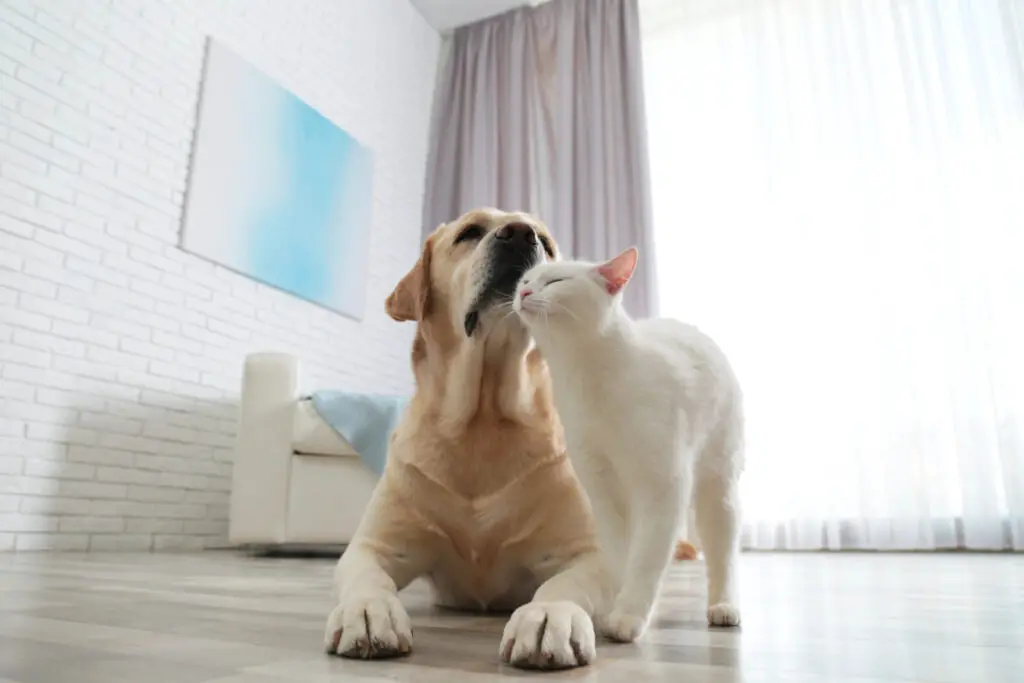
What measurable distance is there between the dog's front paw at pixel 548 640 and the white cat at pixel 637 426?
0.39ft

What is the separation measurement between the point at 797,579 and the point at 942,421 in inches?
70.1

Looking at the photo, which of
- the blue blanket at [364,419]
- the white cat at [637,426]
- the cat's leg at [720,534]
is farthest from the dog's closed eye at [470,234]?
the blue blanket at [364,419]

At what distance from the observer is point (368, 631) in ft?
2.38

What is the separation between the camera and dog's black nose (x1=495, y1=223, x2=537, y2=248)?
1184 mm

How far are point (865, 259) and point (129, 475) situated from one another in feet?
11.1

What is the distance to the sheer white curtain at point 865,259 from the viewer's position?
9.93 feet

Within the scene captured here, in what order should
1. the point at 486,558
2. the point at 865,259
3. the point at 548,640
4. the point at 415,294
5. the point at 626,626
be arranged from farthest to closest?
the point at 865,259
the point at 415,294
the point at 486,558
the point at 626,626
the point at 548,640

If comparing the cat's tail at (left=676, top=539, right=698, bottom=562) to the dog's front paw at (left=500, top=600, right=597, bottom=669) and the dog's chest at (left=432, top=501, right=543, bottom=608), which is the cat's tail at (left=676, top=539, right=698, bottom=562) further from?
the dog's front paw at (left=500, top=600, right=597, bottom=669)

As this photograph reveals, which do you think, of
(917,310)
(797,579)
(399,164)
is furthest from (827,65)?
(797,579)

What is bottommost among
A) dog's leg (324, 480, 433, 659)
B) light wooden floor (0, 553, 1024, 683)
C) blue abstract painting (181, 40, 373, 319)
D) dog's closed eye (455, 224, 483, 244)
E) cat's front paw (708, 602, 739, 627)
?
light wooden floor (0, 553, 1024, 683)

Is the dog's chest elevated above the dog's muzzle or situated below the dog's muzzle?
below

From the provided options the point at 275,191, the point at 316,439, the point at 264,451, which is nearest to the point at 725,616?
the point at 316,439

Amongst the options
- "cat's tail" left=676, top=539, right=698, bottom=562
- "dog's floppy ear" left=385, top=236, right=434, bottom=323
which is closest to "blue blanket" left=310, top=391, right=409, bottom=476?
"cat's tail" left=676, top=539, right=698, bottom=562

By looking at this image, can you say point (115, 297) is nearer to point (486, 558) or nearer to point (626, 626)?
point (486, 558)
